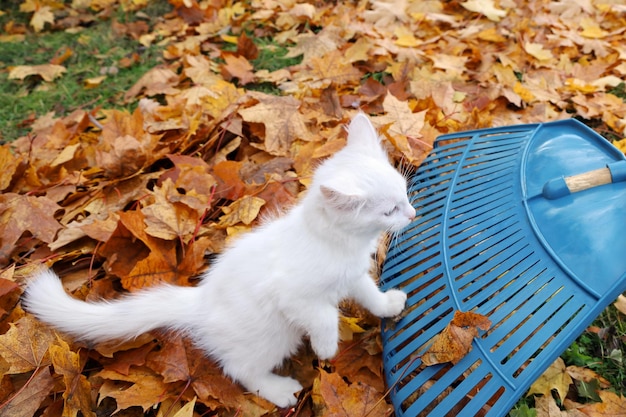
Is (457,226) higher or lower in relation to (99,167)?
higher

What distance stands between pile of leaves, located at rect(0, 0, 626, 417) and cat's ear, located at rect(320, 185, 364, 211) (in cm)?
52

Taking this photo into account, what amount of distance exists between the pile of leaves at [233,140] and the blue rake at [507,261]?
20cm

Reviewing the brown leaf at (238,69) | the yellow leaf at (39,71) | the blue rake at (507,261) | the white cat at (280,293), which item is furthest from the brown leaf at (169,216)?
the yellow leaf at (39,71)

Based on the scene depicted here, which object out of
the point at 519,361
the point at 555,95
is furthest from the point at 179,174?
the point at 555,95

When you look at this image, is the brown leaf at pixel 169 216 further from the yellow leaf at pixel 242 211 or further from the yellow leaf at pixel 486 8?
the yellow leaf at pixel 486 8

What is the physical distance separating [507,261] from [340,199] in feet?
1.92

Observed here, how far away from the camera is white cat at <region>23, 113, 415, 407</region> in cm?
123

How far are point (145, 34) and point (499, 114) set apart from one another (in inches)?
109

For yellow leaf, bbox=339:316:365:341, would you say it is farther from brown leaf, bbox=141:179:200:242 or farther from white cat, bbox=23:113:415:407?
brown leaf, bbox=141:179:200:242

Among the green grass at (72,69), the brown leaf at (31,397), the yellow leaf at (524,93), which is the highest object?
the yellow leaf at (524,93)

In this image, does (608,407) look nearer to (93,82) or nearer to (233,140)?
(233,140)

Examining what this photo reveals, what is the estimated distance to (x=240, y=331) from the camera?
1336 mm

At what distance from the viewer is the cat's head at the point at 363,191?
1.13 m

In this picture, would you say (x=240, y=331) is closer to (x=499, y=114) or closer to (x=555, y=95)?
(x=499, y=114)
